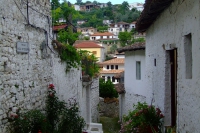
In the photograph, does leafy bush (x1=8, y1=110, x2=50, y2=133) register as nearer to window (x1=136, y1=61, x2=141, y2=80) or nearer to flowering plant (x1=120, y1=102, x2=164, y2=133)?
flowering plant (x1=120, y1=102, x2=164, y2=133)

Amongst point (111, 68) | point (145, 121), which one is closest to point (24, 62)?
point (145, 121)

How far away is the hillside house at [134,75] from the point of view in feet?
51.3

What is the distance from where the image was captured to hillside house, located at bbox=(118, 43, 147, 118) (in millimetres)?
15648

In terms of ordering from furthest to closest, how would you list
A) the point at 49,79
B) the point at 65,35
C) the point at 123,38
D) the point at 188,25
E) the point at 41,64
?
the point at 123,38
the point at 65,35
the point at 49,79
the point at 41,64
the point at 188,25

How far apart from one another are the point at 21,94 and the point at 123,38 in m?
69.1

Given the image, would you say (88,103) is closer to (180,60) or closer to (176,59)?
(176,59)

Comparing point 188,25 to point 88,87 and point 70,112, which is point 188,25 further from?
→ point 88,87

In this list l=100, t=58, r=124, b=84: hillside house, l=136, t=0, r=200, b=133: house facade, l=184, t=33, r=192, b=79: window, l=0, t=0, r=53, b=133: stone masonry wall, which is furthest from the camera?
l=100, t=58, r=124, b=84: hillside house

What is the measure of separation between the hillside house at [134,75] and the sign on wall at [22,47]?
26.3ft

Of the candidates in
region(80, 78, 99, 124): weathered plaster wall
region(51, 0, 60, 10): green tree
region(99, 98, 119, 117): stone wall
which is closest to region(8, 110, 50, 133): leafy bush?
region(80, 78, 99, 124): weathered plaster wall

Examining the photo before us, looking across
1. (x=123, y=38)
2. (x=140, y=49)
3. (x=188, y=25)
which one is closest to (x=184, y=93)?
(x=188, y=25)

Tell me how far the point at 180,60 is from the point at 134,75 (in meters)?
9.28

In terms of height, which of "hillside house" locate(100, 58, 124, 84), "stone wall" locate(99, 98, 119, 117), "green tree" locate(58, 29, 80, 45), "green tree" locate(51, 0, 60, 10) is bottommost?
"stone wall" locate(99, 98, 119, 117)

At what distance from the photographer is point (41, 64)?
8.73m
